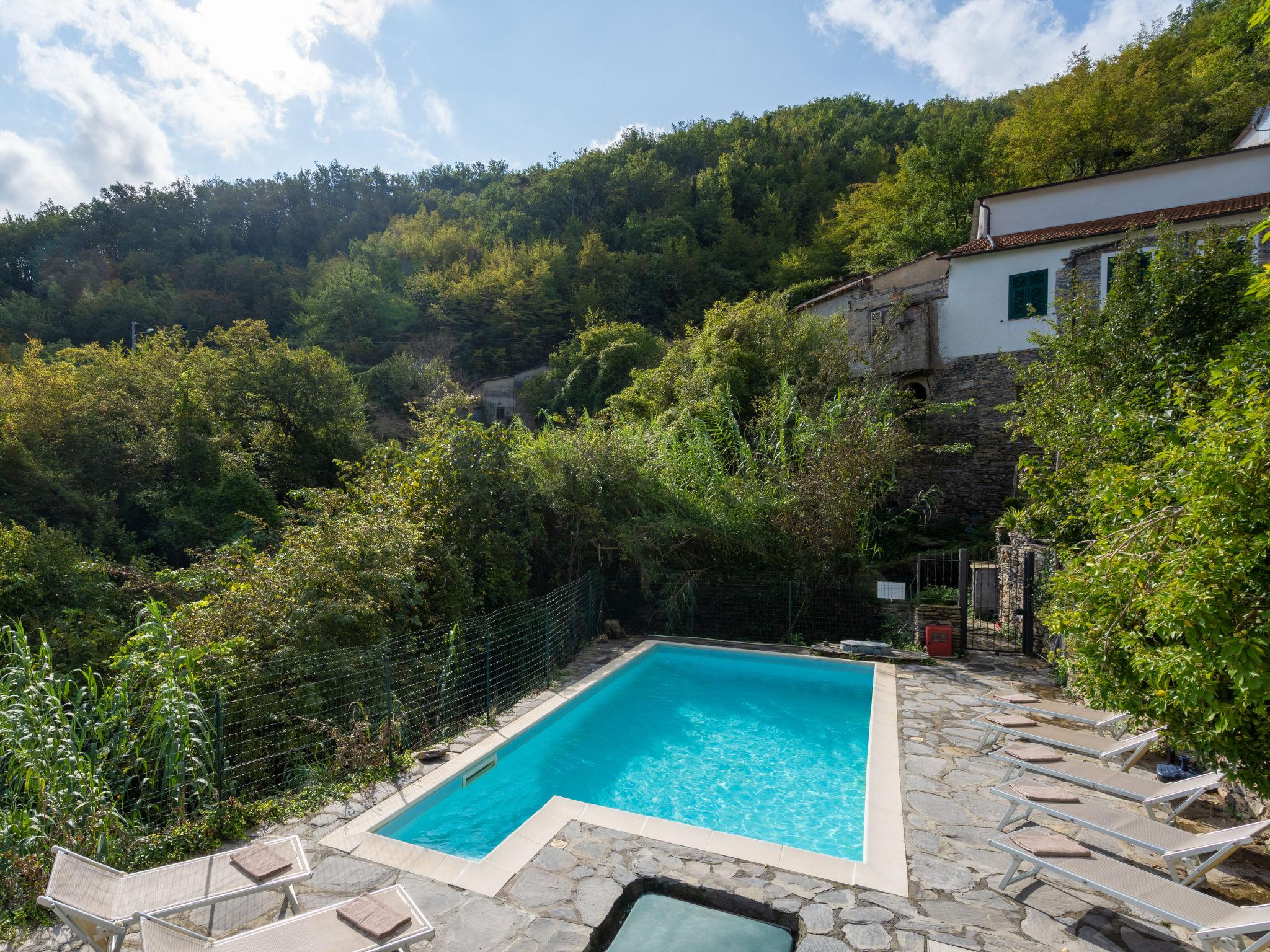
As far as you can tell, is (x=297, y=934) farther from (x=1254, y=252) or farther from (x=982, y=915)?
(x=1254, y=252)

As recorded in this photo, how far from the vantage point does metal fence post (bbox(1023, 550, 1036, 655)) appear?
8656 mm

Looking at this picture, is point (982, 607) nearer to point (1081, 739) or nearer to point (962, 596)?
point (962, 596)

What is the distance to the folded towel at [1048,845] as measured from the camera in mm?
3309

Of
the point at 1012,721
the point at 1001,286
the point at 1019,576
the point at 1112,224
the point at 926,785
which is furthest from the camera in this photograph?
the point at 1001,286

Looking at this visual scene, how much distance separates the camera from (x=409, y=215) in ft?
168

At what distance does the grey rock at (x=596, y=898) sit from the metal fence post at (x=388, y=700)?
2320 millimetres

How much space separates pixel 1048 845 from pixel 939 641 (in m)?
5.65

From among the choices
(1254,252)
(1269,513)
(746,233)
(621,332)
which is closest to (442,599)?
(1269,513)

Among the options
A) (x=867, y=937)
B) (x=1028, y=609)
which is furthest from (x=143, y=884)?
(x=1028, y=609)

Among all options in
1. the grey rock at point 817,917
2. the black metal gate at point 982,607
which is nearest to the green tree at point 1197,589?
the grey rock at point 817,917

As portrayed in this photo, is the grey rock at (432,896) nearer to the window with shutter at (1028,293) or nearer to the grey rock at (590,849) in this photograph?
the grey rock at (590,849)

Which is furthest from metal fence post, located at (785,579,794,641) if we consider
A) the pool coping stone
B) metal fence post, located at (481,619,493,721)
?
metal fence post, located at (481,619,493,721)

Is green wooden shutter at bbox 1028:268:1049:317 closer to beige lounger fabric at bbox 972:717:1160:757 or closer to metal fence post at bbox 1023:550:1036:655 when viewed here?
metal fence post at bbox 1023:550:1036:655

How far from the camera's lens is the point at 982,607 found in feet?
36.2
